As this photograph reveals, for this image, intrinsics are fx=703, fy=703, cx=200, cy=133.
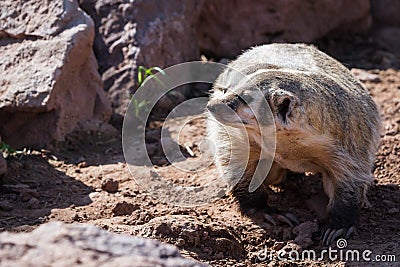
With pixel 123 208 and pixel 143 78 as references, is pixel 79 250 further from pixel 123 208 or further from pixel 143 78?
pixel 143 78

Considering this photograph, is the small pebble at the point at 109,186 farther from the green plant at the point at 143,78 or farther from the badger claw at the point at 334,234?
the badger claw at the point at 334,234

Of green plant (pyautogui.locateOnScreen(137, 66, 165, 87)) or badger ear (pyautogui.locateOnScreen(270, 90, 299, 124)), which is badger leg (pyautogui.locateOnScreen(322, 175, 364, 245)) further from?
green plant (pyautogui.locateOnScreen(137, 66, 165, 87))

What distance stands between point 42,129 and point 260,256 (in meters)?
1.68

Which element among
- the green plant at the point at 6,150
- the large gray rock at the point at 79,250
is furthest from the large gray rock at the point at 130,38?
the large gray rock at the point at 79,250

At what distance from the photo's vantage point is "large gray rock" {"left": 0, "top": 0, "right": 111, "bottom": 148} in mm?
4043

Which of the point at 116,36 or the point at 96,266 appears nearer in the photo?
the point at 96,266

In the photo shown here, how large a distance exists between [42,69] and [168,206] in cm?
119

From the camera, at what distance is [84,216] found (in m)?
3.37

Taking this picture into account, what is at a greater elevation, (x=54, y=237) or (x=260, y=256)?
(x=54, y=237)

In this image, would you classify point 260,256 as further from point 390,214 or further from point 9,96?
point 9,96

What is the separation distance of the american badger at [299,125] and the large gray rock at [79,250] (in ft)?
3.70

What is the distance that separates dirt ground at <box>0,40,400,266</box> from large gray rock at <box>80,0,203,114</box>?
47 cm

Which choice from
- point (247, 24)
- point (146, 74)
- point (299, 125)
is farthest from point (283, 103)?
point (247, 24)

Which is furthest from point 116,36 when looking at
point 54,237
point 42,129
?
point 54,237
